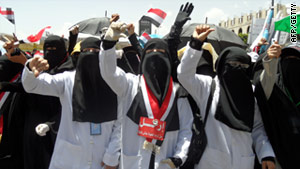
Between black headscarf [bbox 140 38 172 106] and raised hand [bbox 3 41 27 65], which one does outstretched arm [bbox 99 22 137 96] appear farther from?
raised hand [bbox 3 41 27 65]

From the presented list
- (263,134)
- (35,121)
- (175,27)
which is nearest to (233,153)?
(263,134)

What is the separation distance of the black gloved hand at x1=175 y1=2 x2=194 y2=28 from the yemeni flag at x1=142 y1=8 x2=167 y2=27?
41.0 inches

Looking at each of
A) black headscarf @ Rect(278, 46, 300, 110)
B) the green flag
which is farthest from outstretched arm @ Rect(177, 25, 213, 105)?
the green flag

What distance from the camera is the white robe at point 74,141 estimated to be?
8.04 feet

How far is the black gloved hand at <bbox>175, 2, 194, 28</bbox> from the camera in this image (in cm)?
264

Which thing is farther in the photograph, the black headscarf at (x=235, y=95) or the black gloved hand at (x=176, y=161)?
the black headscarf at (x=235, y=95)

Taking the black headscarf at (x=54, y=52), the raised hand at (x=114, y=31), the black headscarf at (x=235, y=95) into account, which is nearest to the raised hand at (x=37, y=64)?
the raised hand at (x=114, y=31)

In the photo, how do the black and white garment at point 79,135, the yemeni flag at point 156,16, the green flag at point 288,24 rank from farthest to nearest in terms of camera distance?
the green flag at point 288,24
the yemeni flag at point 156,16
the black and white garment at point 79,135

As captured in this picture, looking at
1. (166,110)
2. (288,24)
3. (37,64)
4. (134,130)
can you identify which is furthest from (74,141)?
(288,24)

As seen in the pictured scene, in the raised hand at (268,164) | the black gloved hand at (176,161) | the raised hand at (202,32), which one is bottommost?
the raised hand at (268,164)

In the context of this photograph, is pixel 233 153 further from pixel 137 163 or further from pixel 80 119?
pixel 80 119

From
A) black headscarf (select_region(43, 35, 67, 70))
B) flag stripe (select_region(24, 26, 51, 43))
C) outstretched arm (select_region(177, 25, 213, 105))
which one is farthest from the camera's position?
flag stripe (select_region(24, 26, 51, 43))

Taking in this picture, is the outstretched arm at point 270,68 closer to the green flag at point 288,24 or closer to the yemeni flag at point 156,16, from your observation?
the yemeni flag at point 156,16

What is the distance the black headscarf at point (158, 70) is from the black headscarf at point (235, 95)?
51 cm
